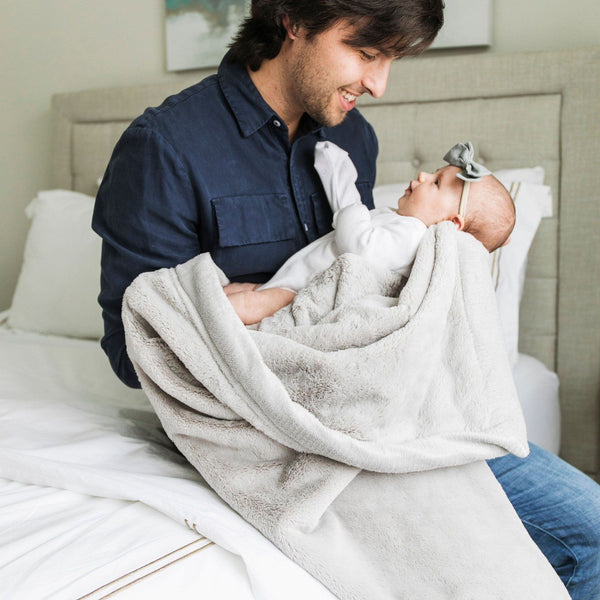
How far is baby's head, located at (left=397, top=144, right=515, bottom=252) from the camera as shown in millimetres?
1288

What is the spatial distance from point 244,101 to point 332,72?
0.61 feet

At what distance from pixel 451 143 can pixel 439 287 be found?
3.90 ft

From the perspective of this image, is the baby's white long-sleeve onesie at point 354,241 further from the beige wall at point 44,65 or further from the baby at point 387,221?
the beige wall at point 44,65

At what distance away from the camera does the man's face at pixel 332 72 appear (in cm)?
131

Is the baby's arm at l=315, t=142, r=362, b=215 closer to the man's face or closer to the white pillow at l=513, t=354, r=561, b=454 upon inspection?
the man's face

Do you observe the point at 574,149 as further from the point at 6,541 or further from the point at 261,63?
the point at 6,541

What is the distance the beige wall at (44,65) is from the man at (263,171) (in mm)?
1361

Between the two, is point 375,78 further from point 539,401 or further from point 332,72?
point 539,401

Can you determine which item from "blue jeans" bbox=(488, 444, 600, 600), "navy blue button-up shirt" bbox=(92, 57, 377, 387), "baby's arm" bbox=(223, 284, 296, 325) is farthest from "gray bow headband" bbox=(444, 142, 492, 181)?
"blue jeans" bbox=(488, 444, 600, 600)

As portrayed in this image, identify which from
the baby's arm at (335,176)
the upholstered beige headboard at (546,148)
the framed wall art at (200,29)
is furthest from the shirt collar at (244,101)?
the framed wall art at (200,29)

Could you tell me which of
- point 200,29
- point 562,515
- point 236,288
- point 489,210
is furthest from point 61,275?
point 562,515

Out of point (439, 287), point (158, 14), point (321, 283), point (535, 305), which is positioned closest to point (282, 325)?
point (321, 283)

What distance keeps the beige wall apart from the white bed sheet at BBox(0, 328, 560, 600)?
1711 millimetres

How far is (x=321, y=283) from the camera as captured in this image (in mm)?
1101
